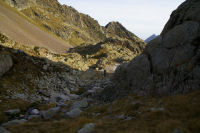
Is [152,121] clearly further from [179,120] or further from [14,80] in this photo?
[14,80]

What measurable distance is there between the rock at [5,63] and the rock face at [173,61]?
15103 millimetres

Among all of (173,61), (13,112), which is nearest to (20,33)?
(13,112)

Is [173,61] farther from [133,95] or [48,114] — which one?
[48,114]

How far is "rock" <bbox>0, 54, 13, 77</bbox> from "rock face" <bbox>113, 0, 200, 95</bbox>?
49.6 feet

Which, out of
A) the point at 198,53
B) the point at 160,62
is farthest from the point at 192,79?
the point at 160,62

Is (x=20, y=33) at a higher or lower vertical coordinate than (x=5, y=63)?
higher

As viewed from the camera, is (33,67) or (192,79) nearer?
(192,79)

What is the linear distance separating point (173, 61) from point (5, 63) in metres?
19.8

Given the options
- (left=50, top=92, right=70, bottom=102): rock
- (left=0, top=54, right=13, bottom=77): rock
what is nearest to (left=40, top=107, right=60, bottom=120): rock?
(left=50, top=92, right=70, bottom=102): rock

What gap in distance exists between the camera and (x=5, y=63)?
64.0 feet

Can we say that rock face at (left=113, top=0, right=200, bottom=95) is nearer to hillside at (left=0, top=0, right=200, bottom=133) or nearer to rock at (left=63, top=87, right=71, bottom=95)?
hillside at (left=0, top=0, right=200, bottom=133)

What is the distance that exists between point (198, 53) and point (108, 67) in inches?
1625

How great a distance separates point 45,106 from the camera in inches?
644

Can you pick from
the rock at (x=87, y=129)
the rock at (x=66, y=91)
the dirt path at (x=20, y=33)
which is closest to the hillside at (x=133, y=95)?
the rock at (x=87, y=129)
